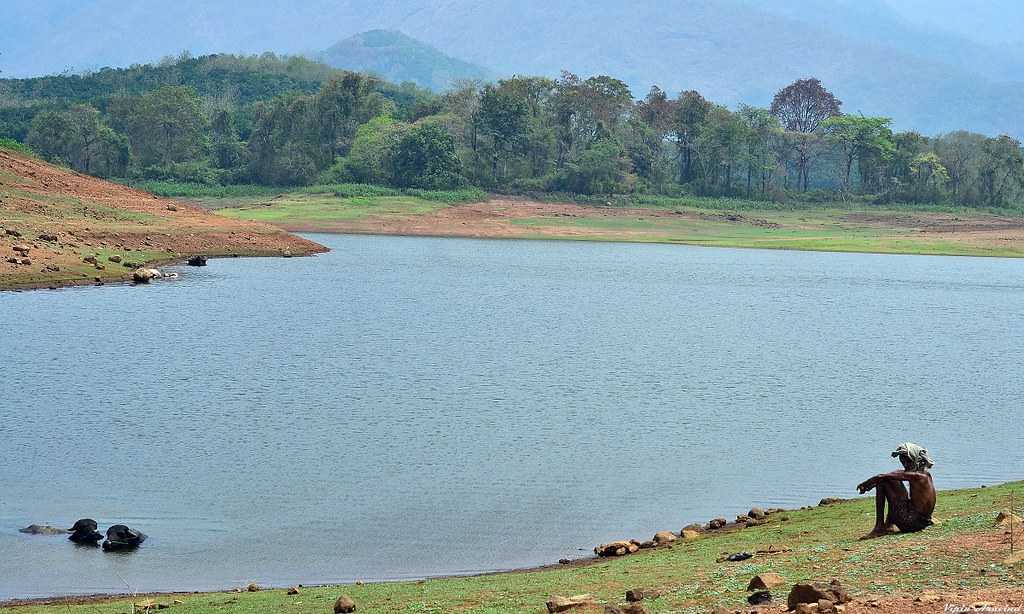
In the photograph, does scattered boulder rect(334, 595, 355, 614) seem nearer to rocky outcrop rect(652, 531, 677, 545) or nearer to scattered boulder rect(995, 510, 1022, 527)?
rocky outcrop rect(652, 531, 677, 545)

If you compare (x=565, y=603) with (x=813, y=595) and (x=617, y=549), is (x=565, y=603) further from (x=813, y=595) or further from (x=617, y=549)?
(x=617, y=549)

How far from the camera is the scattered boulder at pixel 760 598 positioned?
10734 mm

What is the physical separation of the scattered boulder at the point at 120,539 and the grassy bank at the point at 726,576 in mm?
2140

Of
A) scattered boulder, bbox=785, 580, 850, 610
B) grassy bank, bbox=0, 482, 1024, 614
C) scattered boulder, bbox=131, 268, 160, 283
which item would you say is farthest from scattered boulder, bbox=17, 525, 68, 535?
scattered boulder, bbox=131, 268, 160, 283

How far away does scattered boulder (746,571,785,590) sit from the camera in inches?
439

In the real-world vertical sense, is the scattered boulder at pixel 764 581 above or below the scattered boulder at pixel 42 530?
above

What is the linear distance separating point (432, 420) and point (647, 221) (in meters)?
72.1

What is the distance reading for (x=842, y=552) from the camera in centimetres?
1292

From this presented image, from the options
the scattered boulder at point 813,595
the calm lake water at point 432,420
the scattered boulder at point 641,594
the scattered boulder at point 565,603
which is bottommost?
the calm lake water at point 432,420

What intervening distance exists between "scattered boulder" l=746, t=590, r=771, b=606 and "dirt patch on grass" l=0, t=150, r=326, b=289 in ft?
122

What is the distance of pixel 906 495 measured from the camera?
13922 mm

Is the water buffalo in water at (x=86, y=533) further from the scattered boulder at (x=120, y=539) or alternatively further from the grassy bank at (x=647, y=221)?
the grassy bank at (x=647, y=221)

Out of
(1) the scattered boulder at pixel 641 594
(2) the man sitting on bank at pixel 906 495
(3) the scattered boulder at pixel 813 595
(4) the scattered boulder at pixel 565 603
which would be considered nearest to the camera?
(3) the scattered boulder at pixel 813 595

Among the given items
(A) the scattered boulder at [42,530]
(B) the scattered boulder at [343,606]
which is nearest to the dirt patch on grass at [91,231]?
(A) the scattered boulder at [42,530]
